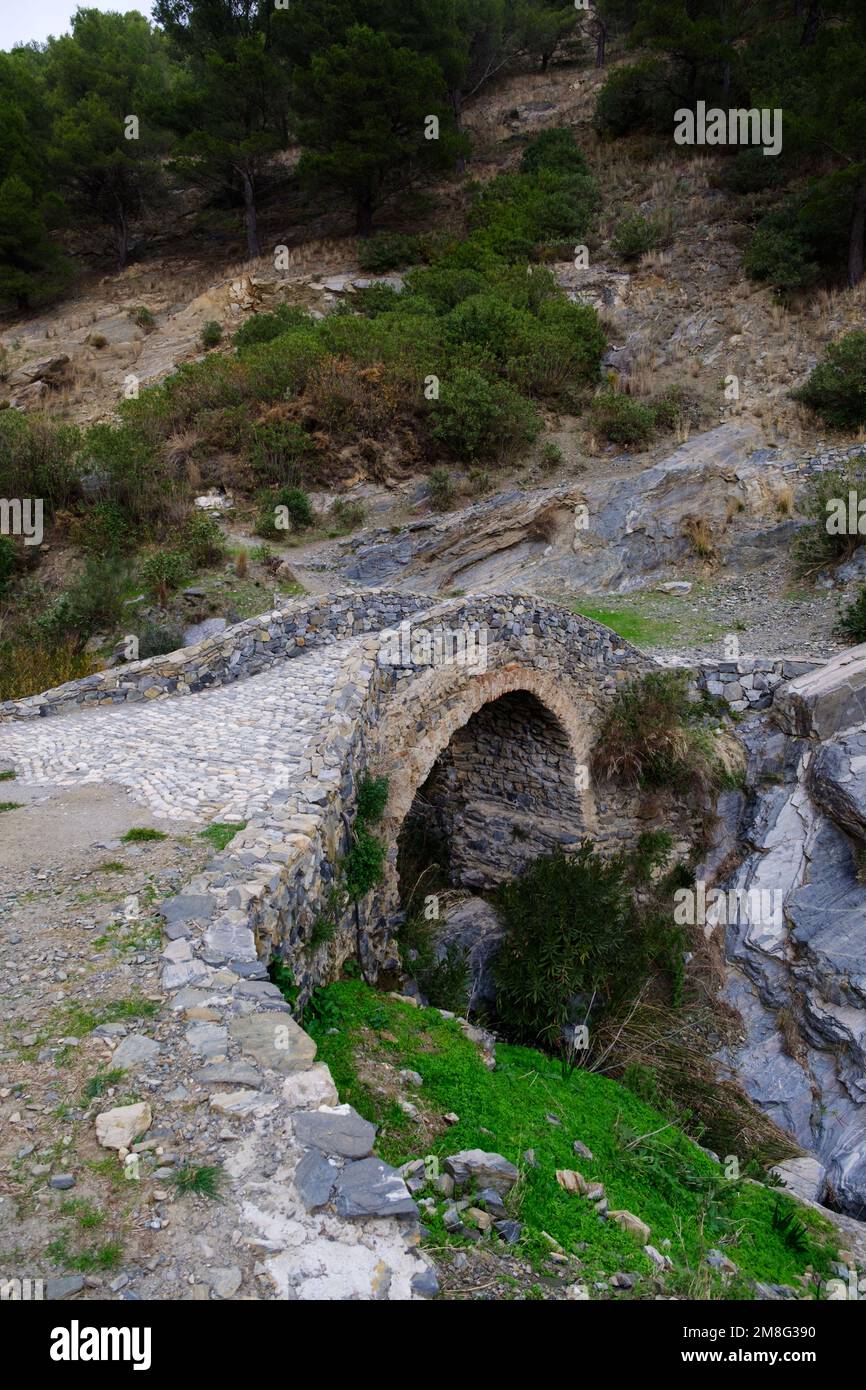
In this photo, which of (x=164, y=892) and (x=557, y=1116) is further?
(x=557, y=1116)

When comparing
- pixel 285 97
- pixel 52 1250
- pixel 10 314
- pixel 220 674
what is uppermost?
pixel 285 97

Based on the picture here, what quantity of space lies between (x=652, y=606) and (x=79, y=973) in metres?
12.8

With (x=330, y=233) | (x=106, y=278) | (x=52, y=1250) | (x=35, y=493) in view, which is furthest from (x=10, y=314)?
(x=52, y=1250)

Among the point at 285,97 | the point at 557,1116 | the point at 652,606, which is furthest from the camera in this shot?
the point at 285,97

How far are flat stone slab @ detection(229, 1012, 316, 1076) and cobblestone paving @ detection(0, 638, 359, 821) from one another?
6.66 ft

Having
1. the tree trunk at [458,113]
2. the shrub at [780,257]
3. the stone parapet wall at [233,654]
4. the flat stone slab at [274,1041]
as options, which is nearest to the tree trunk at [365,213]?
the tree trunk at [458,113]

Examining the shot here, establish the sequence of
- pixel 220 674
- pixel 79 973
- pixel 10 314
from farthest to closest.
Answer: pixel 10 314
pixel 220 674
pixel 79 973

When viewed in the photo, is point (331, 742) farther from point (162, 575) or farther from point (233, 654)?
point (162, 575)

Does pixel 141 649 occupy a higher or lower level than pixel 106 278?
lower

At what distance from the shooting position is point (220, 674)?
Answer: 31.6 ft

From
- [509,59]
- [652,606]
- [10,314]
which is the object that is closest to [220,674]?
[652,606]

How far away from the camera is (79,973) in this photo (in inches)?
164

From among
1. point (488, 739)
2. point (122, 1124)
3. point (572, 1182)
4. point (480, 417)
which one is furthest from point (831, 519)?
point (122, 1124)

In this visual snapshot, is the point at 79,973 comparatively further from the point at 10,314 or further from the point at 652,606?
the point at 10,314
